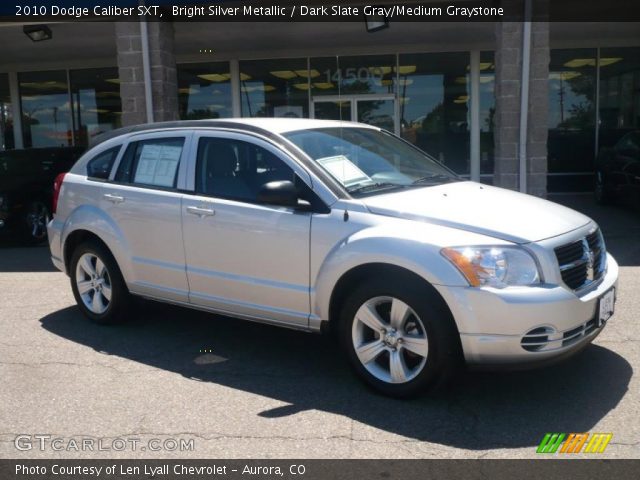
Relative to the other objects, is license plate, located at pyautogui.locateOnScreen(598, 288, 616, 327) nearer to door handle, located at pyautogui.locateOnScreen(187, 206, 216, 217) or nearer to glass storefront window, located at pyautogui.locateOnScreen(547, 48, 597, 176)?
door handle, located at pyautogui.locateOnScreen(187, 206, 216, 217)

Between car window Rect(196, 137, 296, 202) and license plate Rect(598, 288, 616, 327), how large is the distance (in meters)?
2.16

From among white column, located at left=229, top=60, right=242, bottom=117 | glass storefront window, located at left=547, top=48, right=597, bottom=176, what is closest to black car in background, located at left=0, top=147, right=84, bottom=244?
white column, located at left=229, top=60, right=242, bottom=117

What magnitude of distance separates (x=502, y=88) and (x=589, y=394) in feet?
21.5

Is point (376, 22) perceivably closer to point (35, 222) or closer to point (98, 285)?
point (35, 222)

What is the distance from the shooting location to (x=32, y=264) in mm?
8844

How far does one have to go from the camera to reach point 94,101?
54.9 feet

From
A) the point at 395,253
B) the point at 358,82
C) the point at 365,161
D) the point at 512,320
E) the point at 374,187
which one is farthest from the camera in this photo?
the point at 358,82

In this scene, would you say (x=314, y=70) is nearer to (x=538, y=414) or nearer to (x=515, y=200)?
(x=515, y=200)

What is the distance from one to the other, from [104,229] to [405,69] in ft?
36.3

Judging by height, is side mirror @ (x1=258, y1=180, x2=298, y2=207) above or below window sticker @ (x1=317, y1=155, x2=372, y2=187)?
below

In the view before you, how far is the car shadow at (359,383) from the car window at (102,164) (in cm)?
136

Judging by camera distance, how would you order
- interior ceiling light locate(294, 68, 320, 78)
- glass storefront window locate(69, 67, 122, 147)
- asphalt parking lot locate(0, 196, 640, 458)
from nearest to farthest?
asphalt parking lot locate(0, 196, 640, 458)
interior ceiling light locate(294, 68, 320, 78)
glass storefront window locate(69, 67, 122, 147)


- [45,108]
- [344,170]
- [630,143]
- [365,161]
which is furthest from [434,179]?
[45,108]

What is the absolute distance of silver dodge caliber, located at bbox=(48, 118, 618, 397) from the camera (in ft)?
12.0
